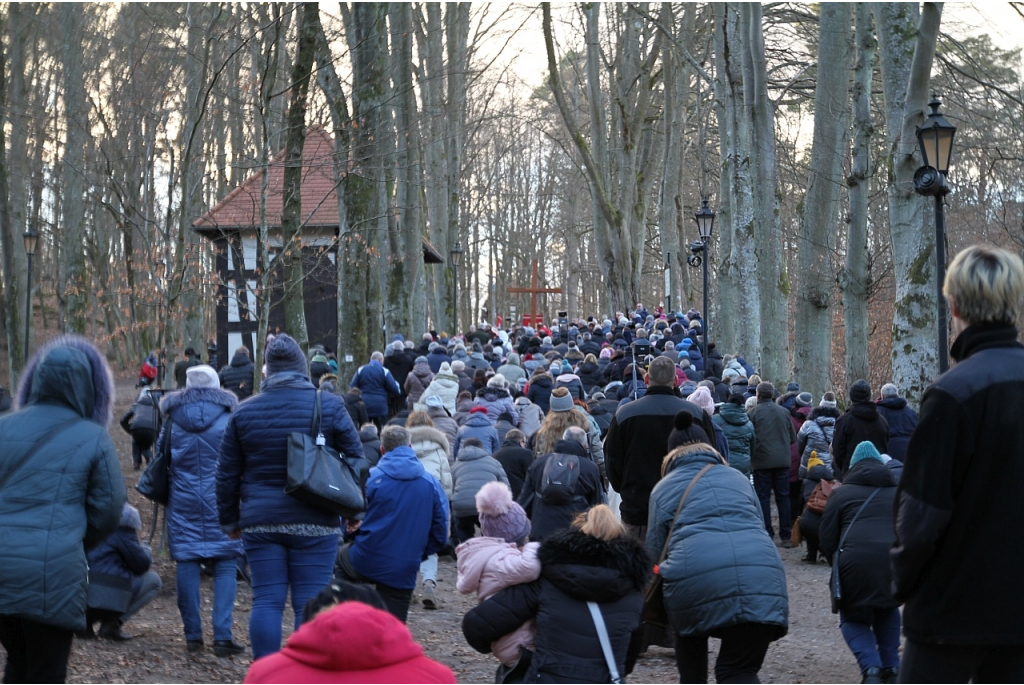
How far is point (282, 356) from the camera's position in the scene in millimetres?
5957

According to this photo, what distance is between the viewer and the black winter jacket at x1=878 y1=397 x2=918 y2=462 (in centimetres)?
1140

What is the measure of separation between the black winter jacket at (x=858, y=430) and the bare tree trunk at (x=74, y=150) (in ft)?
51.4

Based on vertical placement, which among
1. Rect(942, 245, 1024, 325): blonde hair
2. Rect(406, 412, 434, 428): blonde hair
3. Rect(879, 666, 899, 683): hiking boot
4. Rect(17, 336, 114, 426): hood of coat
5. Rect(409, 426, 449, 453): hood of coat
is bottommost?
Rect(879, 666, 899, 683): hiking boot

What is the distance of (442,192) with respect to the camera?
39281mm

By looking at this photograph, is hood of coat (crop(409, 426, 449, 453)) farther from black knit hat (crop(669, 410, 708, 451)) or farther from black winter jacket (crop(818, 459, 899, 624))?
black knit hat (crop(669, 410, 708, 451))

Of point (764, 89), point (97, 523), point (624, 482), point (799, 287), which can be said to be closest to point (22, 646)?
point (97, 523)

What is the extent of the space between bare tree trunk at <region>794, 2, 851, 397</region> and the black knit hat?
46.6 feet

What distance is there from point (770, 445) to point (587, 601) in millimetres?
8446

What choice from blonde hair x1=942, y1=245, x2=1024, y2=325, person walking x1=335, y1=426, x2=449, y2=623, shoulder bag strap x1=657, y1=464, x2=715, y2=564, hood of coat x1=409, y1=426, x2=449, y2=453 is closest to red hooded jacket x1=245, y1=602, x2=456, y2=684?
blonde hair x1=942, y1=245, x2=1024, y2=325

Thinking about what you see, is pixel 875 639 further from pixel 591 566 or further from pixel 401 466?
pixel 401 466

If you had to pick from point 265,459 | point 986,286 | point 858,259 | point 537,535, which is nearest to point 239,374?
point 858,259

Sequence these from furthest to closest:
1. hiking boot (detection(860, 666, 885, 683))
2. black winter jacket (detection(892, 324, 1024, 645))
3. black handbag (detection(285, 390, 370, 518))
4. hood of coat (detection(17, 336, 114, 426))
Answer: hiking boot (detection(860, 666, 885, 683)), black handbag (detection(285, 390, 370, 518)), hood of coat (detection(17, 336, 114, 426)), black winter jacket (detection(892, 324, 1024, 645))

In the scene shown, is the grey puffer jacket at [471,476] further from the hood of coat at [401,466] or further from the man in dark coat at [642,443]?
the hood of coat at [401,466]

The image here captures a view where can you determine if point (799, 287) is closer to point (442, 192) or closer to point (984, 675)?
point (984, 675)
